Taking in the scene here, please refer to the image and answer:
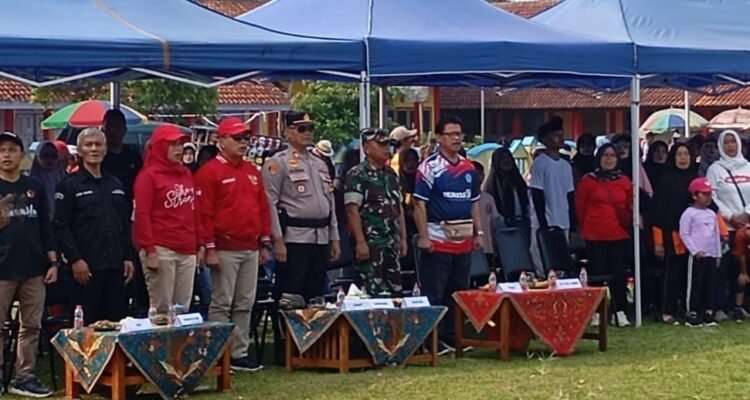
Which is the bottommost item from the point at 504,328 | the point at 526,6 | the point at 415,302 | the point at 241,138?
the point at 504,328

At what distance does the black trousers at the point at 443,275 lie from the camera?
10.9m

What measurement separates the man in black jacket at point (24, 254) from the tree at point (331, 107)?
71.4 feet

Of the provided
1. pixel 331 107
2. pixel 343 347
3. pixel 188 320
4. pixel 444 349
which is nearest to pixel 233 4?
pixel 331 107

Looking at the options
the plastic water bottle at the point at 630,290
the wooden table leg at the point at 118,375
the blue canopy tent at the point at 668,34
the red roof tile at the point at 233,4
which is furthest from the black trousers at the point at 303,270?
the red roof tile at the point at 233,4

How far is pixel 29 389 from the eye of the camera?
29.8ft

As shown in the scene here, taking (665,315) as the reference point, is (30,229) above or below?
above

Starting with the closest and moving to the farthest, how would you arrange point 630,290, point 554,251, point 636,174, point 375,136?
point 375,136 < point 636,174 < point 554,251 < point 630,290

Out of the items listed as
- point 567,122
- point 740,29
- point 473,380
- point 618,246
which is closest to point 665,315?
point 618,246

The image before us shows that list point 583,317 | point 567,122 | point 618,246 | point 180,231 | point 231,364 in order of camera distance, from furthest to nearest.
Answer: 1. point 567,122
2. point 618,246
3. point 583,317
4. point 231,364
5. point 180,231

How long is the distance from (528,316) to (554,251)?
214cm

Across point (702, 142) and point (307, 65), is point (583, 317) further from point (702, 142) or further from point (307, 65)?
point (702, 142)

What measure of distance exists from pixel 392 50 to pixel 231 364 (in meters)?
2.77

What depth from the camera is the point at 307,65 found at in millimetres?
10617

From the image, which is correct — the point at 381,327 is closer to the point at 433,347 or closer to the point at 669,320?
the point at 433,347
